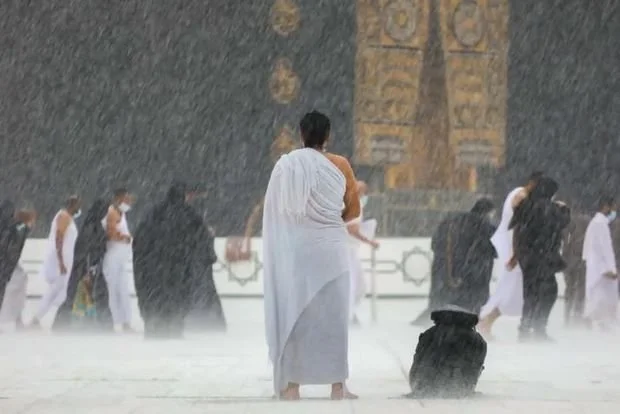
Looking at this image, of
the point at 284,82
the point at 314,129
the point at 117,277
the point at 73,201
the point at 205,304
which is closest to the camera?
the point at 314,129

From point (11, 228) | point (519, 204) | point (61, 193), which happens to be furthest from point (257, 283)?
point (519, 204)

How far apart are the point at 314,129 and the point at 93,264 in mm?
6838

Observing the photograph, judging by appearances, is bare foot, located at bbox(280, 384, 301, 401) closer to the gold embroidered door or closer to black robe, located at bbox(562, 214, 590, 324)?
black robe, located at bbox(562, 214, 590, 324)

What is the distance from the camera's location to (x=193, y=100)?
2184 centimetres

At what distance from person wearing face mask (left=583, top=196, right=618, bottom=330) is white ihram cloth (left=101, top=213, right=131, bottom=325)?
4.64 meters

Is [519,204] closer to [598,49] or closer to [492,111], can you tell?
[492,111]

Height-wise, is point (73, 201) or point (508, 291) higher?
point (73, 201)

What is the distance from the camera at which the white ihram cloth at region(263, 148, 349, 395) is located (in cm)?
661

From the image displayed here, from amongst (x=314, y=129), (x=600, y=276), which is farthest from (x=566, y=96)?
(x=314, y=129)

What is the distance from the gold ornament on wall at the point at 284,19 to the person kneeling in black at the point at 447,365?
15.5 meters

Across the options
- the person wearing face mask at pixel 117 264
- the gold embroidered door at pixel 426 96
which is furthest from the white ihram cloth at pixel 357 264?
the gold embroidered door at pixel 426 96

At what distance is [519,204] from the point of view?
11703 millimetres

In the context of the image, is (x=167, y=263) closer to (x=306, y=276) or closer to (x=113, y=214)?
(x=113, y=214)

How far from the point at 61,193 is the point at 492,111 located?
6767mm
